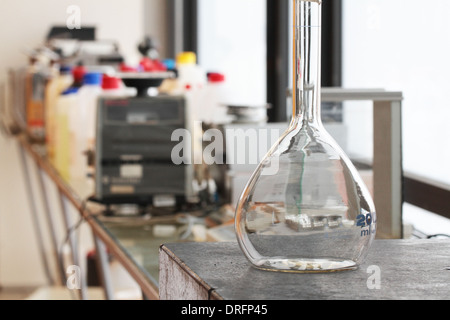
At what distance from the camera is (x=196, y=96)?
2.47 meters

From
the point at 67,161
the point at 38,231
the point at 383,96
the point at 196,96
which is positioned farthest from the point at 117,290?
the point at 38,231

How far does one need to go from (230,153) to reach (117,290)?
1110 mm

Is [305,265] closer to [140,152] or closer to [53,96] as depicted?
[140,152]

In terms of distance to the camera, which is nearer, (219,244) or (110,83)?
(219,244)

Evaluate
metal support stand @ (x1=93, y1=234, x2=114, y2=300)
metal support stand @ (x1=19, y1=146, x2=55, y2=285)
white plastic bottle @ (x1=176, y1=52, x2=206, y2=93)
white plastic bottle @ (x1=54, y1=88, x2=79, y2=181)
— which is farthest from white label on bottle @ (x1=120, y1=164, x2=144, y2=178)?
metal support stand @ (x1=19, y1=146, x2=55, y2=285)

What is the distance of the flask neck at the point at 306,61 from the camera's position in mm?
732

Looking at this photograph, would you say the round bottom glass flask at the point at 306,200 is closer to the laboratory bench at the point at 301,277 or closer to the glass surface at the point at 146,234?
the laboratory bench at the point at 301,277

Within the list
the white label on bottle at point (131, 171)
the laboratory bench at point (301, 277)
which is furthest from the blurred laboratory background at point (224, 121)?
the laboratory bench at point (301, 277)

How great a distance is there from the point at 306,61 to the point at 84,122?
2091mm

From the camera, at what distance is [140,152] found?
2059 millimetres

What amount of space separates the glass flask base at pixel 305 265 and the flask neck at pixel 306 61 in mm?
120

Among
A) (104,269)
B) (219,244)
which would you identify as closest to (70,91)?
(104,269)

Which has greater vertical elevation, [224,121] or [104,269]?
[224,121]
